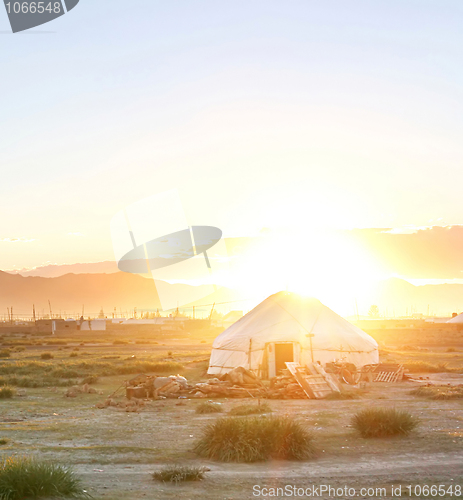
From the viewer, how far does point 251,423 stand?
11.6 metres

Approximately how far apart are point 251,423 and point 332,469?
2.06 m

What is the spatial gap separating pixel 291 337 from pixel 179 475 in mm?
18247

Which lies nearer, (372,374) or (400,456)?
(400,456)

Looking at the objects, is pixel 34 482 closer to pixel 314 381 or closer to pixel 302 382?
pixel 302 382

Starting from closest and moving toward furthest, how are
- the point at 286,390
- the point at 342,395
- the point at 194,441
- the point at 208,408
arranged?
the point at 194,441
the point at 208,408
the point at 342,395
the point at 286,390

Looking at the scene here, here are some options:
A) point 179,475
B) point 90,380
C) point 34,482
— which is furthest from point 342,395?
point 34,482

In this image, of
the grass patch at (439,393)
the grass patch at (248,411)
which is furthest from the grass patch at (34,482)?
the grass patch at (439,393)

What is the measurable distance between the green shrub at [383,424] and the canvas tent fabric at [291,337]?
44.2 feet

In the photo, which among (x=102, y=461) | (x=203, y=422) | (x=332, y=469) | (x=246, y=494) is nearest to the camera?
(x=246, y=494)

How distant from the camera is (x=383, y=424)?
1290cm

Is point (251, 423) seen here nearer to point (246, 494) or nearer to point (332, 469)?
point (332, 469)

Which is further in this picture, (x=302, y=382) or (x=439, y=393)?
(x=302, y=382)

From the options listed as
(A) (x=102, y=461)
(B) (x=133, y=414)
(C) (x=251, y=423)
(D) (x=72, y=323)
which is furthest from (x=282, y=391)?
(D) (x=72, y=323)

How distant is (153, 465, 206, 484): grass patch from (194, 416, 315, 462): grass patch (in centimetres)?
147
